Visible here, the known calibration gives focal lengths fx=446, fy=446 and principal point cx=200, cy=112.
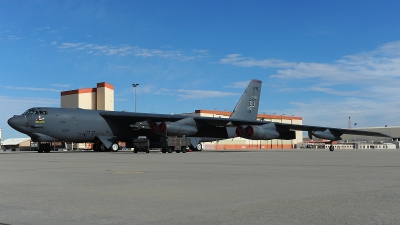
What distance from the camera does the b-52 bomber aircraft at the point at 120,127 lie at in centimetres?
3647

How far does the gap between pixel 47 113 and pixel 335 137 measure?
1150 inches

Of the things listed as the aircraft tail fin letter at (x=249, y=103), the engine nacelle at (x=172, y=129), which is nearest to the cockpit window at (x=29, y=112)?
the engine nacelle at (x=172, y=129)

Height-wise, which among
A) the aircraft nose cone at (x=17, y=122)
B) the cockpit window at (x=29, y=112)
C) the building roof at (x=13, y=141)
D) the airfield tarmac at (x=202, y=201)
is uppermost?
the cockpit window at (x=29, y=112)

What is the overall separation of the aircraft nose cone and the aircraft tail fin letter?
22048mm

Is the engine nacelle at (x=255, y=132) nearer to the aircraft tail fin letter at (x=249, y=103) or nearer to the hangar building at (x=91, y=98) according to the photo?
the aircraft tail fin letter at (x=249, y=103)

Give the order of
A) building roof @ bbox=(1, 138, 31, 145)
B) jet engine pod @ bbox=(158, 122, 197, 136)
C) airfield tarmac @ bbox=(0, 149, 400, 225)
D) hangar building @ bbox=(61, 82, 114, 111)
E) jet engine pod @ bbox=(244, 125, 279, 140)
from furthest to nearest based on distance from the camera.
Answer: building roof @ bbox=(1, 138, 31, 145)
hangar building @ bbox=(61, 82, 114, 111)
jet engine pod @ bbox=(244, 125, 279, 140)
jet engine pod @ bbox=(158, 122, 197, 136)
airfield tarmac @ bbox=(0, 149, 400, 225)

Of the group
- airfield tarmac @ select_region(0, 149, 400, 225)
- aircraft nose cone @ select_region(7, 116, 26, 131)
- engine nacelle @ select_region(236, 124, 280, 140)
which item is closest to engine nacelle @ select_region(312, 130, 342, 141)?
engine nacelle @ select_region(236, 124, 280, 140)

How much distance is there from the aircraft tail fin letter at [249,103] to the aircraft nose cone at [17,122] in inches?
868

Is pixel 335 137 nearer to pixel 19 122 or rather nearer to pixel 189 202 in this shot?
pixel 19 122

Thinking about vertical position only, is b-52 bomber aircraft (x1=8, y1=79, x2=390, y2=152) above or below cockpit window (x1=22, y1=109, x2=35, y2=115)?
below

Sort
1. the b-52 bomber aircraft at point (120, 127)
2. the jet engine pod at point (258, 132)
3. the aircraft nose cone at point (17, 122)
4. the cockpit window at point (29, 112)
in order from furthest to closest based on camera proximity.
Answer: the jet engine pod at point (258, 132)
the b-52 bomber aircraft at point (120, 127)
the cockpit window at point (29, 112)
the aircraft nose cone at point (17, 122)

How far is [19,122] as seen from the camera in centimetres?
3534

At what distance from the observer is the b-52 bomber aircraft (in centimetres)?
3647

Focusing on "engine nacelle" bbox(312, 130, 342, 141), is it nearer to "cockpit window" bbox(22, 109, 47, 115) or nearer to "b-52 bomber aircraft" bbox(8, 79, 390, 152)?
"b-52 bomber aircraft" bbox(8, 79, 390, 152)
